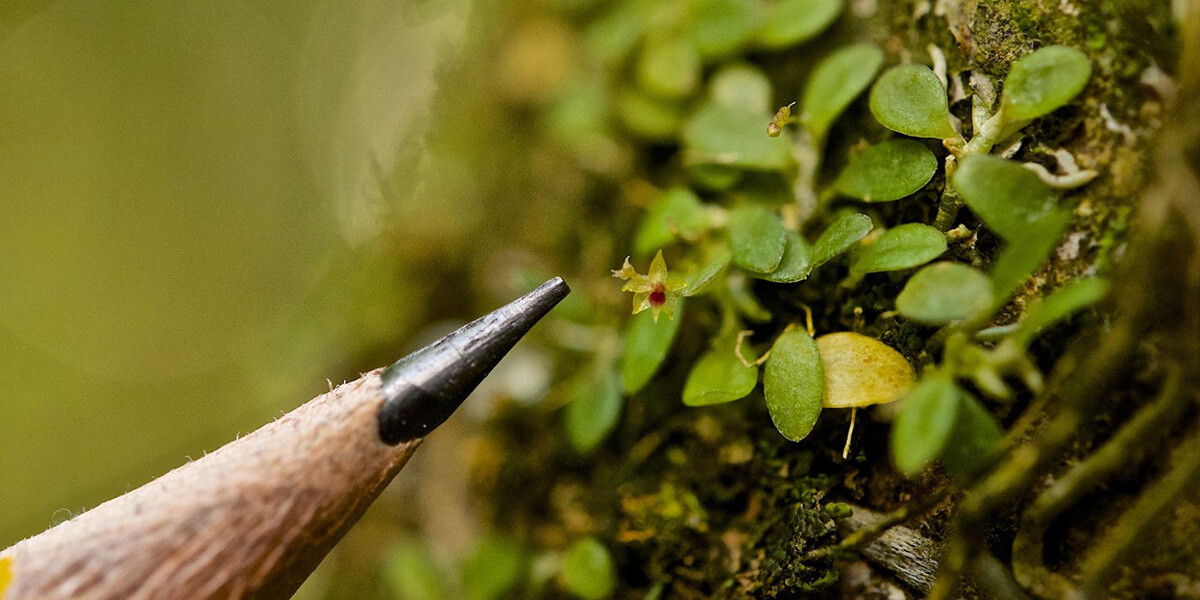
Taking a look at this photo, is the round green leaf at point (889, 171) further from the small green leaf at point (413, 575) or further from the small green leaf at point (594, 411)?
the small green leaf at point (413, 575)

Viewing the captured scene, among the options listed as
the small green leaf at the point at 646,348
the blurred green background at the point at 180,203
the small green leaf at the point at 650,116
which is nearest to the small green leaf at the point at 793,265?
the small green leaf at the point at 646,348

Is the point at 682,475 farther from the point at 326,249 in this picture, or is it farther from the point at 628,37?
the point at 326,249

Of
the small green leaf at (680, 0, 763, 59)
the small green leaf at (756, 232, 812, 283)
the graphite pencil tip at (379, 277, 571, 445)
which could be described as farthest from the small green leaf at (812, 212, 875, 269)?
the small green leaf at (680, 0, 763, 59)

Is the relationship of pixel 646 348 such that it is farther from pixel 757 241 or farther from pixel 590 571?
pixel 590 571

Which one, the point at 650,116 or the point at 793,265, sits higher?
the point at 650,116

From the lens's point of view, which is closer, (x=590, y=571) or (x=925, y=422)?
(x=925, y=422)

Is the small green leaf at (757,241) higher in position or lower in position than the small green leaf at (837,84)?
lower

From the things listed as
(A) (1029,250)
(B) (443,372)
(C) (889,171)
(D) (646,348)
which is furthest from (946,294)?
→ (B) (443,372)
